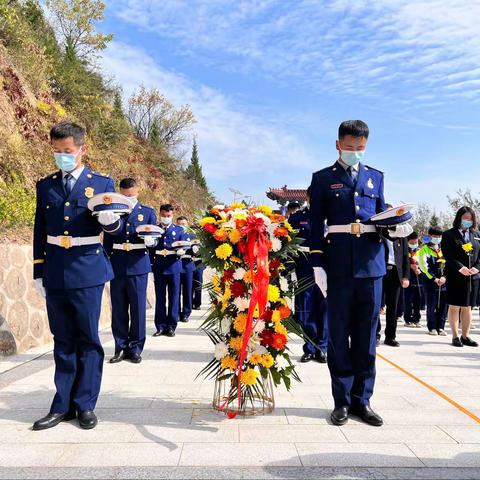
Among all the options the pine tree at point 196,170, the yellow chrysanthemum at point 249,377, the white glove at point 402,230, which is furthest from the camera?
the pine tree at point 196,170

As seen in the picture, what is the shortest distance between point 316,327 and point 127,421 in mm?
3050

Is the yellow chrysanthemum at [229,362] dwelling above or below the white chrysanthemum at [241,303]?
below

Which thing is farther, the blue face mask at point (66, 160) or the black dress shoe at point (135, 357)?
the black dress shoe at point (135, 357)

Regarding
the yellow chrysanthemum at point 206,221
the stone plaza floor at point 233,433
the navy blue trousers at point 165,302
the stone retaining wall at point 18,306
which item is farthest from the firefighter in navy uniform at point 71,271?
the navy blue trousers at point 165,302

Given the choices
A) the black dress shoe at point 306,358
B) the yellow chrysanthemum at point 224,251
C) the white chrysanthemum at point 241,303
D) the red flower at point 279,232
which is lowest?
the black dress shoe at point 306,358

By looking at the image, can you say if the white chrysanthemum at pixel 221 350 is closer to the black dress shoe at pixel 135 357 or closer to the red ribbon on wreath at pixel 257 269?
the red ribbon on wreath at pixel 257 269

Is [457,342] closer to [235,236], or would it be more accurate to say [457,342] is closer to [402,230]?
[402,230]

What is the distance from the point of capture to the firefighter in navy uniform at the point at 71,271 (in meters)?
3.72

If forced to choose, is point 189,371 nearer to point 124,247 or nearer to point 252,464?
point 124,247

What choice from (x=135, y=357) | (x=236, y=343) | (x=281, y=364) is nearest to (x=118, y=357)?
(x=135, y=357)

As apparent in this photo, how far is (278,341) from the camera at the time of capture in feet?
12.8

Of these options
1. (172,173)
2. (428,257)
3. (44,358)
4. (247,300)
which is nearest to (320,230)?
(247,300)

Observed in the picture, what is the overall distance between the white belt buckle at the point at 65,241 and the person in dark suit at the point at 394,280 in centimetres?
488

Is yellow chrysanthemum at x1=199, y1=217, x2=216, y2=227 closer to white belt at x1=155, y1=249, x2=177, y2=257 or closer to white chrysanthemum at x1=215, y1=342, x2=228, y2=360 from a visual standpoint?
white chrysanthemum at x1=215, y1=342, x2=228, y2=360
